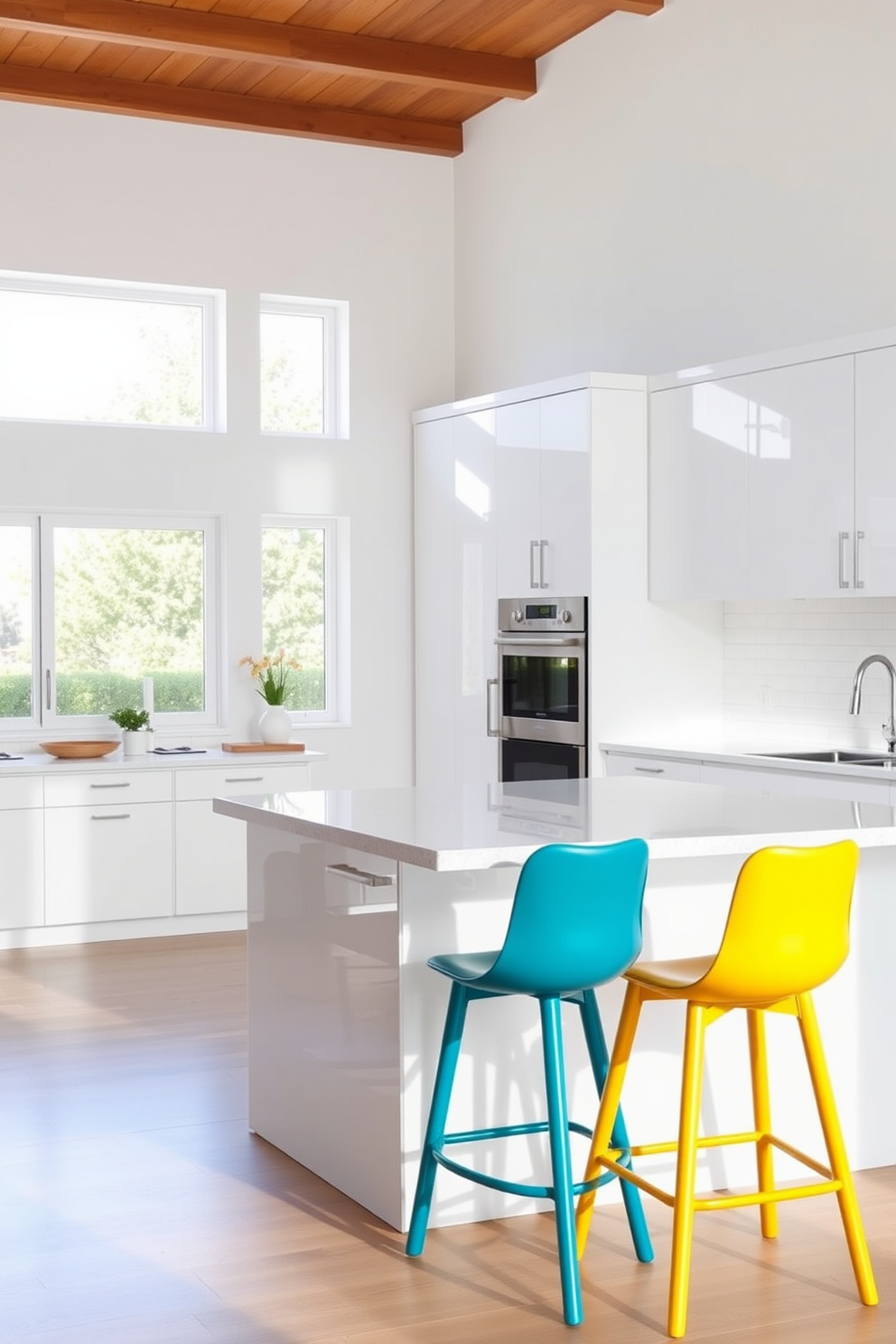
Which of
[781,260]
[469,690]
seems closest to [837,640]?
[781,260]

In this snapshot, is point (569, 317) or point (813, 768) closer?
point (813, 768)

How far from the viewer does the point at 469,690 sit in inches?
301

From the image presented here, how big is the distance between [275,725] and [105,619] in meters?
1.01

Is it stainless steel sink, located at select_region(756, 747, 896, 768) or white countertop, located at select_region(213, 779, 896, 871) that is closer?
white countertop, located at select_region(213, 779, 896, 871)

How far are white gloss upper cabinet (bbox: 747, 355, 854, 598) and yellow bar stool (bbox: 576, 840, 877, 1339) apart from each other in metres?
2.46

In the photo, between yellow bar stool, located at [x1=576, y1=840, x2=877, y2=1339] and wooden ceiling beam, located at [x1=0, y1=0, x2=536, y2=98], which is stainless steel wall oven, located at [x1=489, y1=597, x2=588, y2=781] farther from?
yellow bar stool, located at [x1=576, y1=840, x2=877, y2=1339]

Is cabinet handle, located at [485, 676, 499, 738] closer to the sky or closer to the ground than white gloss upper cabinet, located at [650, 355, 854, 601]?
closer to the ground

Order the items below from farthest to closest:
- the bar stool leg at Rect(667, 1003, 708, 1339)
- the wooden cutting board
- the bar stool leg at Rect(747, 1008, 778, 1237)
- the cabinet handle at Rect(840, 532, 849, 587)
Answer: the wooden cutting board < the cabinet handle at Rect(840, 532, 849, 587) < the bar stool leg at Rect(747, 1008, 778, 1237) < the bar stool leg at Rect(667, 1003, 708, 1339)

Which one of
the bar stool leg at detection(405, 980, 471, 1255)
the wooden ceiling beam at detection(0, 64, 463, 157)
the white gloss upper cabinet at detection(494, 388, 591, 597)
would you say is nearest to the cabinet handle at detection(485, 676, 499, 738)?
A: the white gloss upper cabinet at detection(494, 388, 591, 597)

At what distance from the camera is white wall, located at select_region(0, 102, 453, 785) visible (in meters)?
7.57

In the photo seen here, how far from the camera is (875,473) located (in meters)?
5.37

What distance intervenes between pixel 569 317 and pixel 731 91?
4.56ft

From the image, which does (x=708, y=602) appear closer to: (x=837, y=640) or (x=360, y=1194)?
(x=837, y=640)

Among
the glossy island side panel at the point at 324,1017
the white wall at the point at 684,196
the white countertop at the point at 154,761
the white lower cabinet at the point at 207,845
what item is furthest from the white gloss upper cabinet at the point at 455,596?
the glossy island side panel at the point at 324,1017
